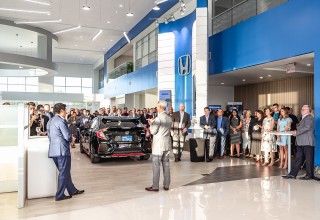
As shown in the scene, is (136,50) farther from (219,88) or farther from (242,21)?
(242,21)

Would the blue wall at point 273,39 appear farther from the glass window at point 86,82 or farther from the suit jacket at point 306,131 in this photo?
the glass window at point 86,82

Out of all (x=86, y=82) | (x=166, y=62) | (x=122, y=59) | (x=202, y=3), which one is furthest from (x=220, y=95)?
(x=86, y=82)

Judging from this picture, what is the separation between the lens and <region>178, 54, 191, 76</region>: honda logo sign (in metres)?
11.5

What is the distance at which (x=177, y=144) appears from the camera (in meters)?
8.25

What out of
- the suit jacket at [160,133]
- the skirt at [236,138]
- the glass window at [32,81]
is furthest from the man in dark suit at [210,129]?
the glass window at [32,81]

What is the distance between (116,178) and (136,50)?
14.4 metres

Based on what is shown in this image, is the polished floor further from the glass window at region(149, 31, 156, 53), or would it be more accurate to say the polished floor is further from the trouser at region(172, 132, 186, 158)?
the glass window at region(149, 31, 156, 53)

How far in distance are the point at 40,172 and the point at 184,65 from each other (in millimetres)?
8150

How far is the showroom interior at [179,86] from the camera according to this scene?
168 inches

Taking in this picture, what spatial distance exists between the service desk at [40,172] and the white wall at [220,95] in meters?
10.1

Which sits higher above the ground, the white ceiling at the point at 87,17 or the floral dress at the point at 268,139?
the white ceiling at the point at 87,17

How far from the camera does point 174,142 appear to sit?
8297mm

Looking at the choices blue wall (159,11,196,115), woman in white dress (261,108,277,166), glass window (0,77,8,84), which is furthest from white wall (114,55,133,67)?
woman in white dress (261,108,277,166)

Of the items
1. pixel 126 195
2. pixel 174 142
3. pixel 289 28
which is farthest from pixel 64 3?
pixel 126 195
